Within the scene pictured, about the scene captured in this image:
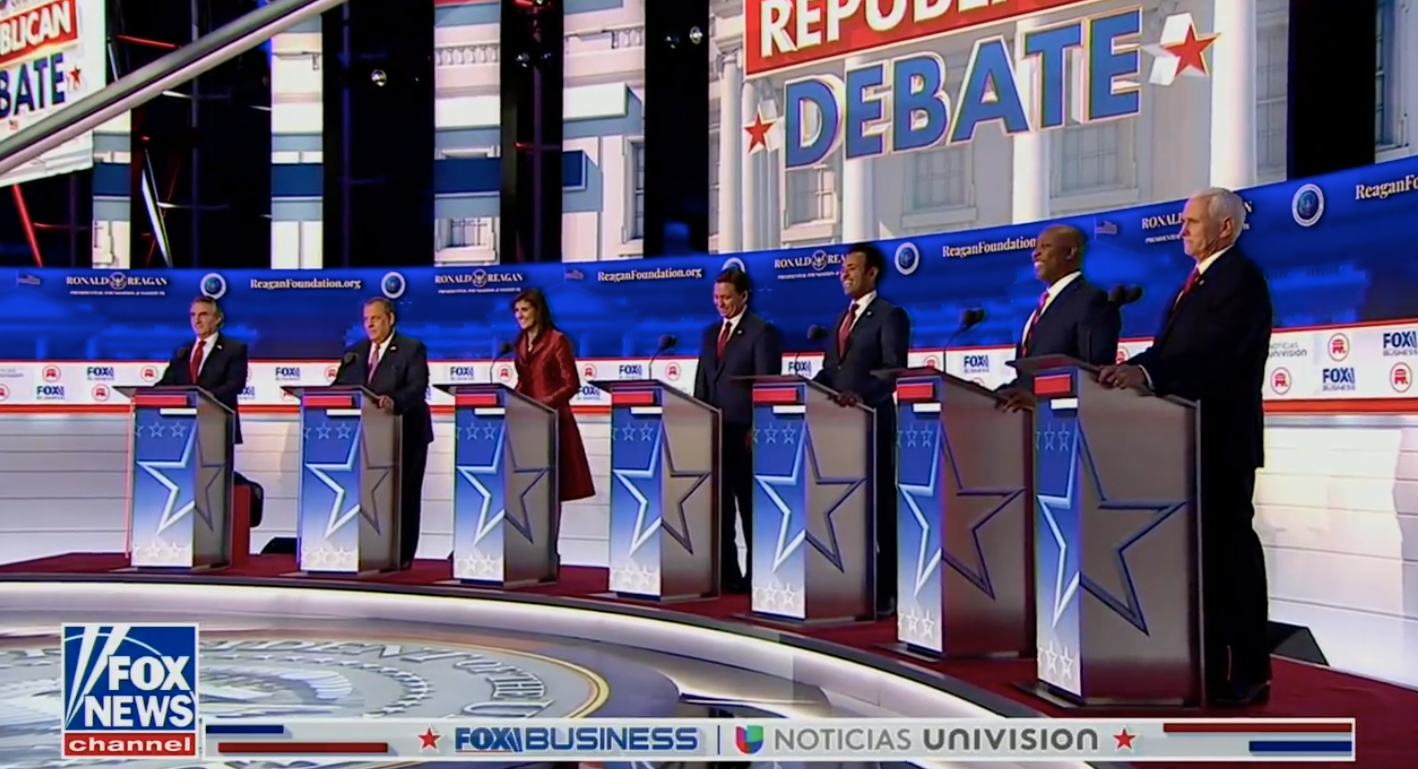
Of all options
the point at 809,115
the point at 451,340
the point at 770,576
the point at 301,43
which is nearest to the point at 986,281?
the point at 809,115

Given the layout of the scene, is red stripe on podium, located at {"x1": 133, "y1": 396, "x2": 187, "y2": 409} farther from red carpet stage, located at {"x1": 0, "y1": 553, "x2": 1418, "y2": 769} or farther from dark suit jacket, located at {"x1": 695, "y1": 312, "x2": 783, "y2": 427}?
dark suit jacket, located at {"x1": 695, "y1": 312, "x2": 783, "y2": 427}

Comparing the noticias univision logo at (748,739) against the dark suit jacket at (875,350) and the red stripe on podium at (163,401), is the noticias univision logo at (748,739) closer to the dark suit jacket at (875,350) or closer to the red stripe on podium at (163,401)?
the dark suit jacket at (875,350)

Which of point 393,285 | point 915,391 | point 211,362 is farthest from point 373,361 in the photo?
point 915,391

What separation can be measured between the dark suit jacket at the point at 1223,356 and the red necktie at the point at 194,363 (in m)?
4.52

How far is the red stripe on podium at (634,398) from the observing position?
4.82 metres

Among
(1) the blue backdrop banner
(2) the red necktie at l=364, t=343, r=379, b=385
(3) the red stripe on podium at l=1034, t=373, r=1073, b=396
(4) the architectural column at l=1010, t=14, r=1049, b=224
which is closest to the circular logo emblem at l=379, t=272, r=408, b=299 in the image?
(1) the blue backdrop banner

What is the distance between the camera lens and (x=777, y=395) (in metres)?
4.38

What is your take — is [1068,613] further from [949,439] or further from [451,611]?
[451,611]

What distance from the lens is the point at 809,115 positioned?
19.7 ft

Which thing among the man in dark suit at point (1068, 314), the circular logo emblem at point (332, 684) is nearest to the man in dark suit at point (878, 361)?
the man in dark suit at point (1068, 314)

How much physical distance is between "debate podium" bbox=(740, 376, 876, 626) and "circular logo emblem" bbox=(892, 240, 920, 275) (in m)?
1.65

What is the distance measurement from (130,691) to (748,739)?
3.77ft

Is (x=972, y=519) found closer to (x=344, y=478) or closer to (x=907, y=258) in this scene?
(x=907, y=258)

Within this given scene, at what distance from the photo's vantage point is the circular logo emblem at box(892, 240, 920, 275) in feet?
19.0
